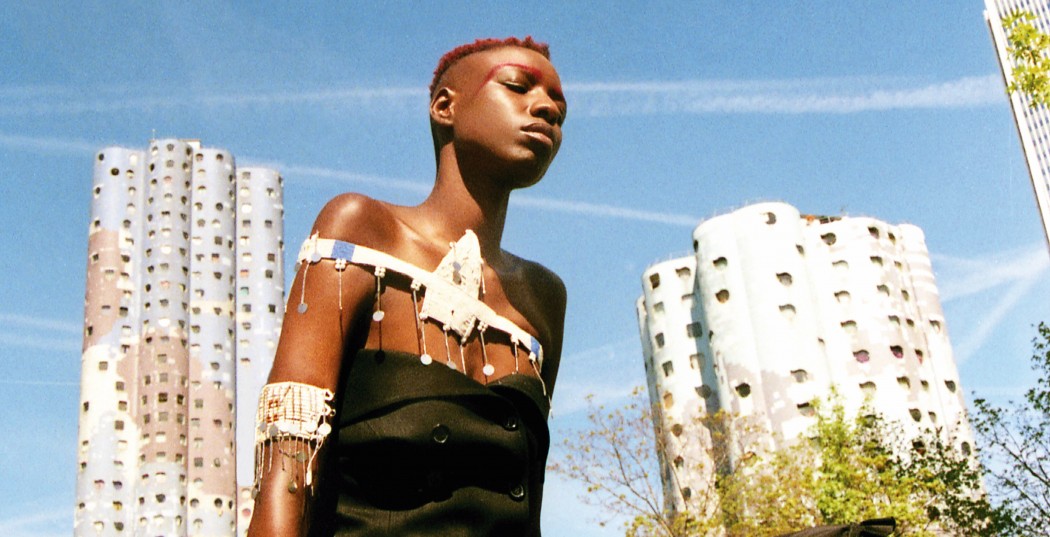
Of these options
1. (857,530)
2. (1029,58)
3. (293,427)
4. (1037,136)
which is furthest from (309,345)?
(1037,136)

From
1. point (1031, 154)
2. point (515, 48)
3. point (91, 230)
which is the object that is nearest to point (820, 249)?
point (91, 230)

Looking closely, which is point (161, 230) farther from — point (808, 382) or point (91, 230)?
point (808, 382)

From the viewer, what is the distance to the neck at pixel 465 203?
3553 mm

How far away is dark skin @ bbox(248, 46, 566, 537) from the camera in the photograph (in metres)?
3.02

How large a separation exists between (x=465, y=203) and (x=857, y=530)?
17.0 ft

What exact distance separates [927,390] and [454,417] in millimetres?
48700

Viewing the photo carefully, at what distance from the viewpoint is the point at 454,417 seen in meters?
2.93

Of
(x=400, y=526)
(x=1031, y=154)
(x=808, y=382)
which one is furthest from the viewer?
(x=1031, y=154)

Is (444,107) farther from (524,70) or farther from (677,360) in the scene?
(677,360)

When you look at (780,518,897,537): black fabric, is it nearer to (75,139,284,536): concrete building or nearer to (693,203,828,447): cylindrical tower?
(693,203,828,447): cylindrical tower

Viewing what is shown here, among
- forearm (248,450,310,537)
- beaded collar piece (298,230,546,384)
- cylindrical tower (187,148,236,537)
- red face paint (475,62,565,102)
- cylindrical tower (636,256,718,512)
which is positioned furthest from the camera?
cylindrical tower (187,148,236,537)

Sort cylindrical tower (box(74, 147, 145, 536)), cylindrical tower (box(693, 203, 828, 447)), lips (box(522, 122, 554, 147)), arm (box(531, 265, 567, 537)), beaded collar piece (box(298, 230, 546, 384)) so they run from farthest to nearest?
cylindrical tower (box(74, 147, 145, 536)), cylindrical tower (box(693, 203, 828, 447)), arm (box(531, 265, 567, 537)), lips (box(522, 122, 554, 147)), beaded collar piece (box(298, 230, 546, 384))

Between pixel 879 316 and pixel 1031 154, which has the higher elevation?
pixel 1031 154

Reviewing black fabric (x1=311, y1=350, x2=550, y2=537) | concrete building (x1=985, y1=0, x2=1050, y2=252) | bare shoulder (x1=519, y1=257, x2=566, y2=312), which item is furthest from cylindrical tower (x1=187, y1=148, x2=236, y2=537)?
concrete building (x1=985, y1=0, x2=1050, y2=252)
